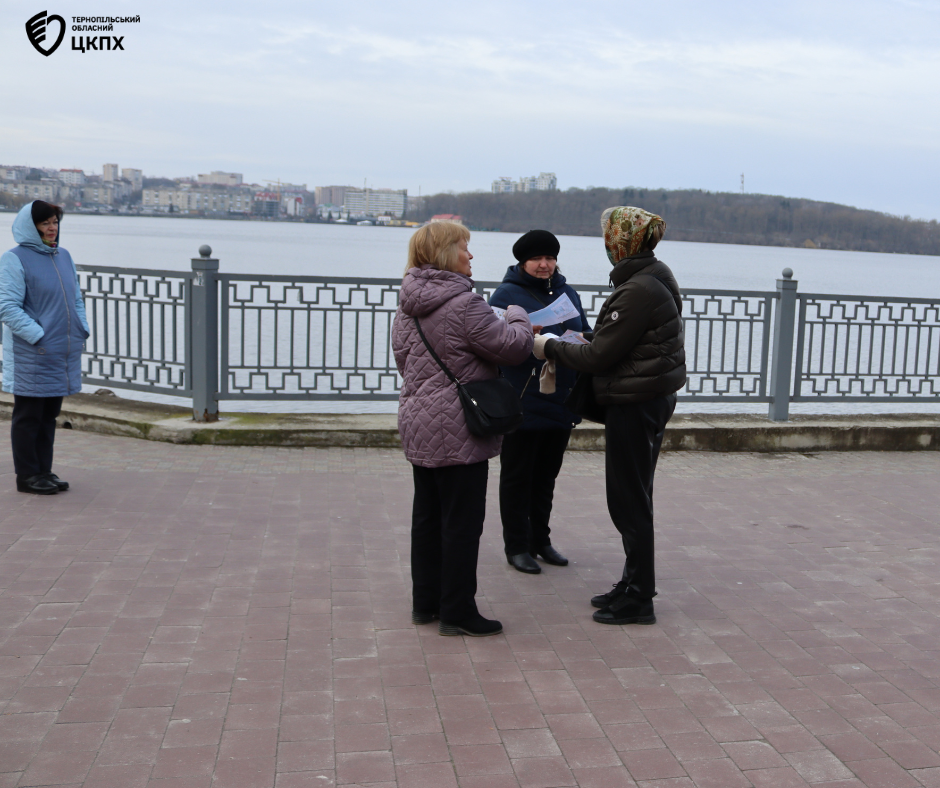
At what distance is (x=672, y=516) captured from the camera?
630cm

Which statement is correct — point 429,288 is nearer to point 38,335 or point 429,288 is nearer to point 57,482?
point 38,335

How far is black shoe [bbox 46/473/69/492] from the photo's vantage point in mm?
6238

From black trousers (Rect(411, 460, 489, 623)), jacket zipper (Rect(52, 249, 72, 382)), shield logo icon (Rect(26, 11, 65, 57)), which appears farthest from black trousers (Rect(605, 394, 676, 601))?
shield logo icon (Rect(26, 11, 65, 57))

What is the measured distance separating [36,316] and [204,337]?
1947 mm

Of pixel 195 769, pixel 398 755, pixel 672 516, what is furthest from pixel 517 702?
pixel 672 516

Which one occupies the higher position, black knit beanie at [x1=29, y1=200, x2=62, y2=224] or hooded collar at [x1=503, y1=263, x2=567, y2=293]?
black knit beanie at [x1=29, y1=200, x2=62, y2=224]

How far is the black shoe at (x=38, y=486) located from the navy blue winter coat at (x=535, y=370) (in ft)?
10.4

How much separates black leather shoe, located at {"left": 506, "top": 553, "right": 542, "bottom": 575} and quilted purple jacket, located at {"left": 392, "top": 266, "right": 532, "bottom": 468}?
115cm

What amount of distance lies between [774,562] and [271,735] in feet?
10.5

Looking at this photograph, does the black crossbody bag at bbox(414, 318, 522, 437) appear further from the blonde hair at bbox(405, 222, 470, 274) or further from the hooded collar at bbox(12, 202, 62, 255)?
the hooded collar at bbox(12, 202, 62, 255)

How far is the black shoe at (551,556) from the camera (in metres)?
5.31

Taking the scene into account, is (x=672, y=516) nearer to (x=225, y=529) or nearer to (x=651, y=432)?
(x=651, y=432)

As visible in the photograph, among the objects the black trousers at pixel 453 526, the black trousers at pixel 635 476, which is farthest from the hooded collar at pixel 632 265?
the black trousers at pixel 453 526

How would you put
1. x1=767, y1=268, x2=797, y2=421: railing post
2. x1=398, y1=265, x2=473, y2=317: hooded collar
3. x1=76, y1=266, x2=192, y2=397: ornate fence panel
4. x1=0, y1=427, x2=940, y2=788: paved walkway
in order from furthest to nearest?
x1=767, y1=268, x2=797, y2=421: railing post → x1=76, y1=266, x2=192, y2=397: ornate fence panel → x1=398, y1=265, x2=473, y2=317: hooded collar → x1=0, y1=427, x2=940, y2=788: paved walkway
